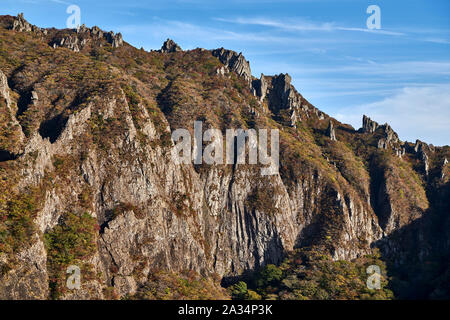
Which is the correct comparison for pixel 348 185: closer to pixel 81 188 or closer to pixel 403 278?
pixel 403 278

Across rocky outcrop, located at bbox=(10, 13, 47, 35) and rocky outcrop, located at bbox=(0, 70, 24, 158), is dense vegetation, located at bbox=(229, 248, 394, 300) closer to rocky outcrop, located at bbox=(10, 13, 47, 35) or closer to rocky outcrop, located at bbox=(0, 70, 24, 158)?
rocky outcrop, located at bbox=(0, 70, 24, 158)

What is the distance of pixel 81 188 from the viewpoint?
3664 inches

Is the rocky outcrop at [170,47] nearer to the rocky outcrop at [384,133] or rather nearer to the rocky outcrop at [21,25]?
the rocky outcrop at [21,25]

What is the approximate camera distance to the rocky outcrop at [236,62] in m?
178

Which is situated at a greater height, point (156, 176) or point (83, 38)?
point (83, 38)

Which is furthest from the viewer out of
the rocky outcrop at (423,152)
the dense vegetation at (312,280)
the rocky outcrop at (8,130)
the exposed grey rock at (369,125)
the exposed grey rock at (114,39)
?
the exposed grey rock at (369,125)

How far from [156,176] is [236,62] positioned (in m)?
96.3
